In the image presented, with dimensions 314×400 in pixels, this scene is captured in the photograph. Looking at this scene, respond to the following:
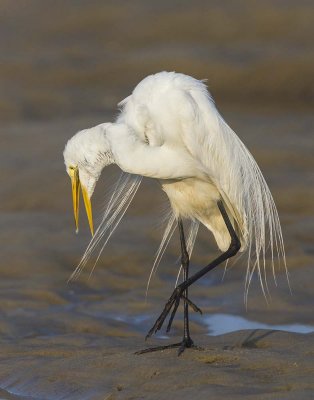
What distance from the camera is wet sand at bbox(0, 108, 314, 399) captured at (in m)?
5.38

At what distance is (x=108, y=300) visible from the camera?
8125 mm

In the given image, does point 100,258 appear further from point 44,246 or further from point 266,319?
point 266,319

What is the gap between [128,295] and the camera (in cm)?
820

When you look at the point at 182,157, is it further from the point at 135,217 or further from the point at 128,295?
the point at 135,217

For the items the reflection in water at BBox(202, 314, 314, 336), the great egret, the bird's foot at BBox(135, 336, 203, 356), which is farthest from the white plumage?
the reflection in water at BBox(202, 314, 314, 336)

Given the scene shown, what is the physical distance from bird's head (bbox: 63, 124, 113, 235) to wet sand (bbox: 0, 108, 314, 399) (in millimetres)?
1000

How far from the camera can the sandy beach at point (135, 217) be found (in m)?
5.59

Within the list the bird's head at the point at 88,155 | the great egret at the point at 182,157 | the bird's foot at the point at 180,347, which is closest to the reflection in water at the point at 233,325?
the great egret at the point at 182,157

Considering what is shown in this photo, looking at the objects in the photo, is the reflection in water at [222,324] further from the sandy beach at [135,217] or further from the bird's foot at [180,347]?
the bird's foot at [180,347]

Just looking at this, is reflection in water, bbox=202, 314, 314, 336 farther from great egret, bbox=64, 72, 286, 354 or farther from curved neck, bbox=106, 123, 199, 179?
curved neck, bbox=106, 123, 199, 179

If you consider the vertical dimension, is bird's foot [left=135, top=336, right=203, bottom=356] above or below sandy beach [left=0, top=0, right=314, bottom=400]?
below

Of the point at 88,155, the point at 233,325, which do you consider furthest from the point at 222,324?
the point at 88,155

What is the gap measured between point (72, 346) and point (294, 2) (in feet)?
23.3

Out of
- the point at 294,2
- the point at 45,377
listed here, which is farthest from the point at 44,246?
the point at 294,2
